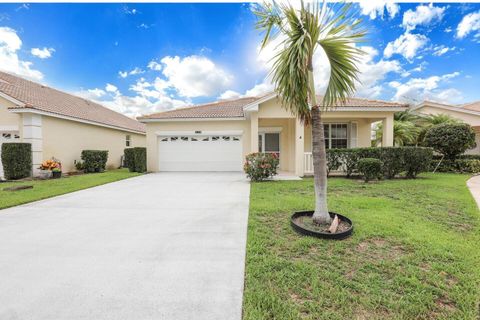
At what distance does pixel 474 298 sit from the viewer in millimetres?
2154

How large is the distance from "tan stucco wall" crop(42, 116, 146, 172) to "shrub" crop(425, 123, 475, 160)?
21.7 metres

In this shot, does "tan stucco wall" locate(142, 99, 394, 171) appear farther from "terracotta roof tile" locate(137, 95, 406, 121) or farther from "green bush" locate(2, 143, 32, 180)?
"green bush" locate(2, 143, 32, 180)

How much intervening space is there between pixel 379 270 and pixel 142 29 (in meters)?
15.5

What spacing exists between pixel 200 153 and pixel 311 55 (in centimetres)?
1042

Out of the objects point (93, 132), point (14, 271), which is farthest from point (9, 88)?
point (14, 271)

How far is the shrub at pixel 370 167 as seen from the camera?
901 centimetres

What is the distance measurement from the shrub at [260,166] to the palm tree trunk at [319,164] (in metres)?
5.32

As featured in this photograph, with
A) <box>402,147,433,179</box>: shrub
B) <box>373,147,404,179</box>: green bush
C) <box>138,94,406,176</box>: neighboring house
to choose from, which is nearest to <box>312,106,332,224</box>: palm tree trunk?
<box>373,147,404,179</box>: green bush

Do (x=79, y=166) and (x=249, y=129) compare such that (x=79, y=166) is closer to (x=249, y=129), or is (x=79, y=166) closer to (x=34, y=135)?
(x=34, y=135)

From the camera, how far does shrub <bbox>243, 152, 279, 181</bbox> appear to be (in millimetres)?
9391

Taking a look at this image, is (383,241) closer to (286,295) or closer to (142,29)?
(286,295)

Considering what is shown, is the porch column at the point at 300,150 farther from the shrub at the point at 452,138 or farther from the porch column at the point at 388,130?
the shrub at the point at 452,138

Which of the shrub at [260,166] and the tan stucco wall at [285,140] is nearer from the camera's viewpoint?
the shrub at [260,166]

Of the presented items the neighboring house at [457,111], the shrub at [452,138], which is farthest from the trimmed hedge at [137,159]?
the neighboring house at [457,111]
